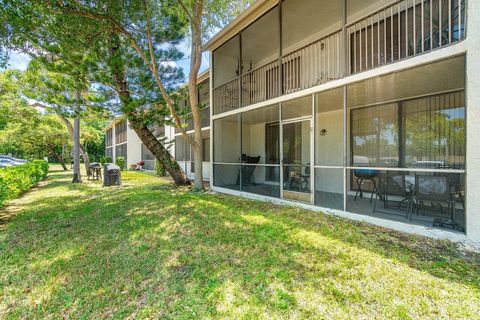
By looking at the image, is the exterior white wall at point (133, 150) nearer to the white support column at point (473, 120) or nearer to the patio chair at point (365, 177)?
the patio chair at point (365, 177)

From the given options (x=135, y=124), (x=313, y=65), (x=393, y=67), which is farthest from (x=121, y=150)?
(x=393, y=67)

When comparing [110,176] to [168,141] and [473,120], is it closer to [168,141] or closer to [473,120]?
[168,141]

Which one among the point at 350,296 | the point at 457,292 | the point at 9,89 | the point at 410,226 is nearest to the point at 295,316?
the point at 350,296

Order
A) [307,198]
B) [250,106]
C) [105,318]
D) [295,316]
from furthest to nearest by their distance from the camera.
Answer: [250,106] < [307,198] < [105,318] < [295,316]

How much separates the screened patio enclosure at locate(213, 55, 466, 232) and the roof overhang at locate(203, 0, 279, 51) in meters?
2.93

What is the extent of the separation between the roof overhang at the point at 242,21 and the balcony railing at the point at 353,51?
153cm

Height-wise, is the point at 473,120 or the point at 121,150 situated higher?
the point at 121,150

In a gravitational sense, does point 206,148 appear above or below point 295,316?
above

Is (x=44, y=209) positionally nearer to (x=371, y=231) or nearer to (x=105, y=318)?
(x=105, y=318)

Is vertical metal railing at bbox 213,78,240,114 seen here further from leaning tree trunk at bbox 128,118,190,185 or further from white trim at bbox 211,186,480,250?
white trim at bbox 211,186,480,250

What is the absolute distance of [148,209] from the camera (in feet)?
21.5

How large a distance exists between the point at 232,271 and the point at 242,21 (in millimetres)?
7696

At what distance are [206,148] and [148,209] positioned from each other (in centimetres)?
761

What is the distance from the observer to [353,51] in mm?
6879
